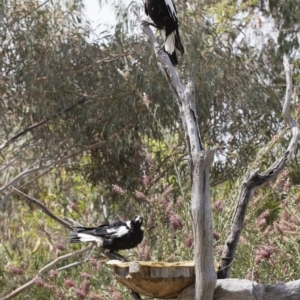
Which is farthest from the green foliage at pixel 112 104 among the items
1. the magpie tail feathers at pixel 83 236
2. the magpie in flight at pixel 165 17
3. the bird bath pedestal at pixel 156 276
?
the bird bath pedestal at pixel 156 276

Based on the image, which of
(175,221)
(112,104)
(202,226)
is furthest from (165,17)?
(112,104)

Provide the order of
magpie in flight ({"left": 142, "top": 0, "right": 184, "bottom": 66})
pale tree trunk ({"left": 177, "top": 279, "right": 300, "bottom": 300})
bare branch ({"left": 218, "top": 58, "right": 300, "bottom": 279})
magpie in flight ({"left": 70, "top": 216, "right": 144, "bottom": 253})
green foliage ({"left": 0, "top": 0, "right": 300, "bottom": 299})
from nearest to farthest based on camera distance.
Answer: pale tree trunk ({"left": 177, "top": 279, "right": 300, "bottom": 300}) → bare branch ({"left": 218, "top": 58, "right": 300, "bottom": 279}) → magpie in flight ({"left": 70, "top": 216, "right": 144, "bottom": 253}) → magpie in flight ({"left": 142, "top": 0, "right": 184, "bottom": 66}) → green foliage ({"left": 0, "top": 0, "right": 300, "bottom": 299})

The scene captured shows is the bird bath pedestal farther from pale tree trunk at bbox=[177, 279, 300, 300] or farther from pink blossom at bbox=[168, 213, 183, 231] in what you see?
pink blossom at bbox=[168, 213, 183, 231]

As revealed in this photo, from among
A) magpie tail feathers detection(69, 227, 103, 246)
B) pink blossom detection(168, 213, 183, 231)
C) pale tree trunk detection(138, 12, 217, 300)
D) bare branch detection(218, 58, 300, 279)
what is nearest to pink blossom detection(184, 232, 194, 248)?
pink blossom detection(168, 213, 183, 231)

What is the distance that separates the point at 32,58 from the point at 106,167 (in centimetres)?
118

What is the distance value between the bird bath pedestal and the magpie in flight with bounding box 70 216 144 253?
2.28 feet

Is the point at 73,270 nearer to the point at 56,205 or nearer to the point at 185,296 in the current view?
the point at 56,205

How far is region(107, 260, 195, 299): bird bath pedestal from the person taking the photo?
293cm

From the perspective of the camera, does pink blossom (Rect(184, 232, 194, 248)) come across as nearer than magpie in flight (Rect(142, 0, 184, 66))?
Yes

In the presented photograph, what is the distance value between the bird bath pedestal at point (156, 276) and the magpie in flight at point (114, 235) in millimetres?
695

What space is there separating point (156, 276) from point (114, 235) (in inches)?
34.5

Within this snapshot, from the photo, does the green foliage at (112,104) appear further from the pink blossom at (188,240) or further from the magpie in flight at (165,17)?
the pink blossom at (188,240)

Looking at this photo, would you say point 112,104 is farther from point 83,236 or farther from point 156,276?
point 156,276

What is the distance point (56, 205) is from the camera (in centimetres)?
903
